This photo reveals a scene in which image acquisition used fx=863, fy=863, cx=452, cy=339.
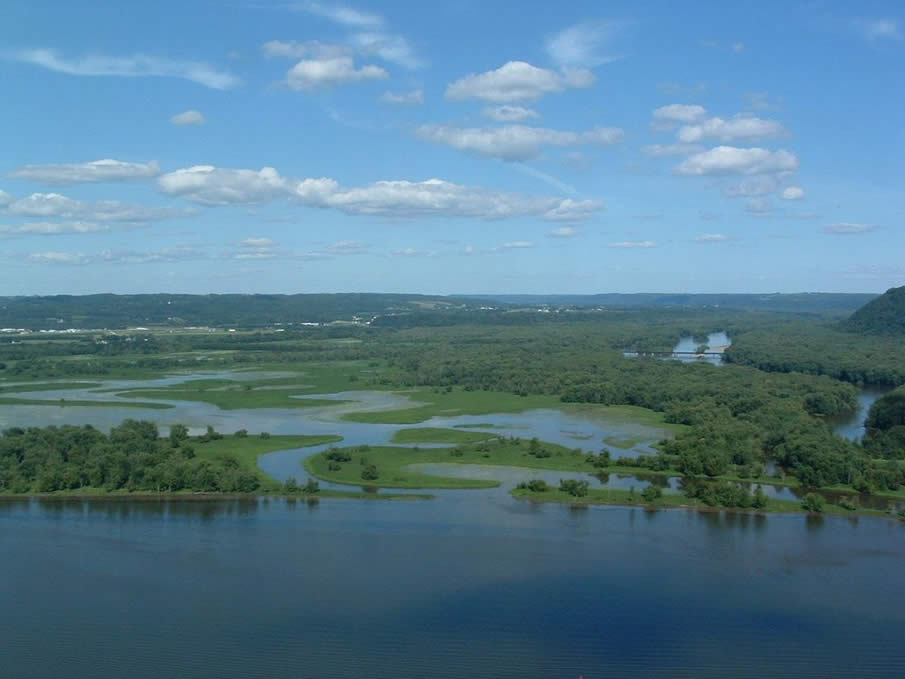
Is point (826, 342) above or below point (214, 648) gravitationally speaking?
above

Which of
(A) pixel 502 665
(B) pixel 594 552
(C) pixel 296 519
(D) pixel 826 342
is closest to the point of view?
(A) pixel 502 665

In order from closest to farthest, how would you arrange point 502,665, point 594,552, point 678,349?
point 502,665, point 594,552, point 678,349

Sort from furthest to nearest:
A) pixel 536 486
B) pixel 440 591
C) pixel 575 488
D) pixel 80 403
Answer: pixel 80 403 < pixel 536 486 < pixel 575 488 < pixel 440 591

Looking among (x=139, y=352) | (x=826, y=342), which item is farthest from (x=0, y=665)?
(x=826, y=342)

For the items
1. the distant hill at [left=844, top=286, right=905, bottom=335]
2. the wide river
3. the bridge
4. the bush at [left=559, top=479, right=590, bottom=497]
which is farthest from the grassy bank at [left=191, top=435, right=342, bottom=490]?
the distant hill at [left=844, top=286, right=905, bottom=335]

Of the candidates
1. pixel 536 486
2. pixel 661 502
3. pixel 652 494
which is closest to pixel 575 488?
pixel 536 486

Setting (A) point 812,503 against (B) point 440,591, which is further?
(A) point 812,503

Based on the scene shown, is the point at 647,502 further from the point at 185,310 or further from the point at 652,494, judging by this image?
the point at 185,310

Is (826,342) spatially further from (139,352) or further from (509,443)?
(139,352)
